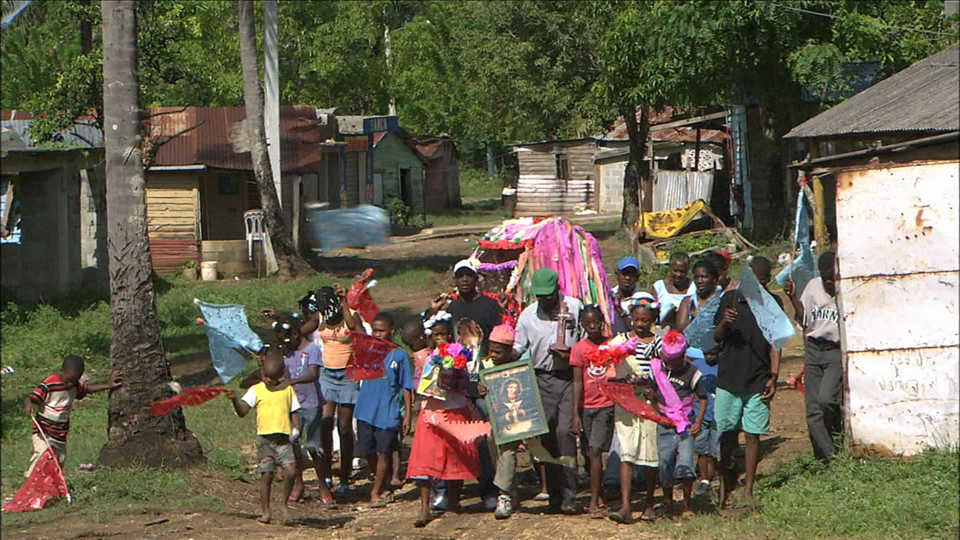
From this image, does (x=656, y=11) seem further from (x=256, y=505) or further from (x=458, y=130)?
(x=458, y=130)

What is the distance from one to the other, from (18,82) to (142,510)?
975 inches

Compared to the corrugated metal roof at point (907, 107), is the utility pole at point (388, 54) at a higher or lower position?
higher

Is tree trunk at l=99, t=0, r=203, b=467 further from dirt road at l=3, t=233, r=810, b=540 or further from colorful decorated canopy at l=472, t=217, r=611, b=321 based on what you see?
colorful decorated canopy at l=472, t=217, r=611, b=321

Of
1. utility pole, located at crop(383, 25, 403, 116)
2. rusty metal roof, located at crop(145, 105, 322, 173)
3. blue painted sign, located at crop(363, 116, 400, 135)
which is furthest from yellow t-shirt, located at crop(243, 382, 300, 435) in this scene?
utility pole, located at crop(383, 25, 403, 116)

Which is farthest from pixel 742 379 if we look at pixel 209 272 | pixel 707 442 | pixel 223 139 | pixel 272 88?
pixel 223 139

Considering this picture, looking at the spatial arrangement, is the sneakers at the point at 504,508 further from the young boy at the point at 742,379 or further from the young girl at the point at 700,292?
the young girl at the point at 700,292

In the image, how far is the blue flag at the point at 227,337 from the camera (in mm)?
11156

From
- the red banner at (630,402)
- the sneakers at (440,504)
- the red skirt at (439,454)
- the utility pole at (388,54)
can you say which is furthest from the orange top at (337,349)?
the utility pole at (388,54)

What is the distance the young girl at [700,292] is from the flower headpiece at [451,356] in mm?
1573

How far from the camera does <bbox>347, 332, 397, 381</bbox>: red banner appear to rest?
29.6 ft

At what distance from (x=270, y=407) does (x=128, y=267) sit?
8.06ft

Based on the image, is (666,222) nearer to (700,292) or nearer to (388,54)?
(700,292)

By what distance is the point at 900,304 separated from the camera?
8.11 metres

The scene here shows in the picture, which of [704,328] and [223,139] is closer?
[704,328]
